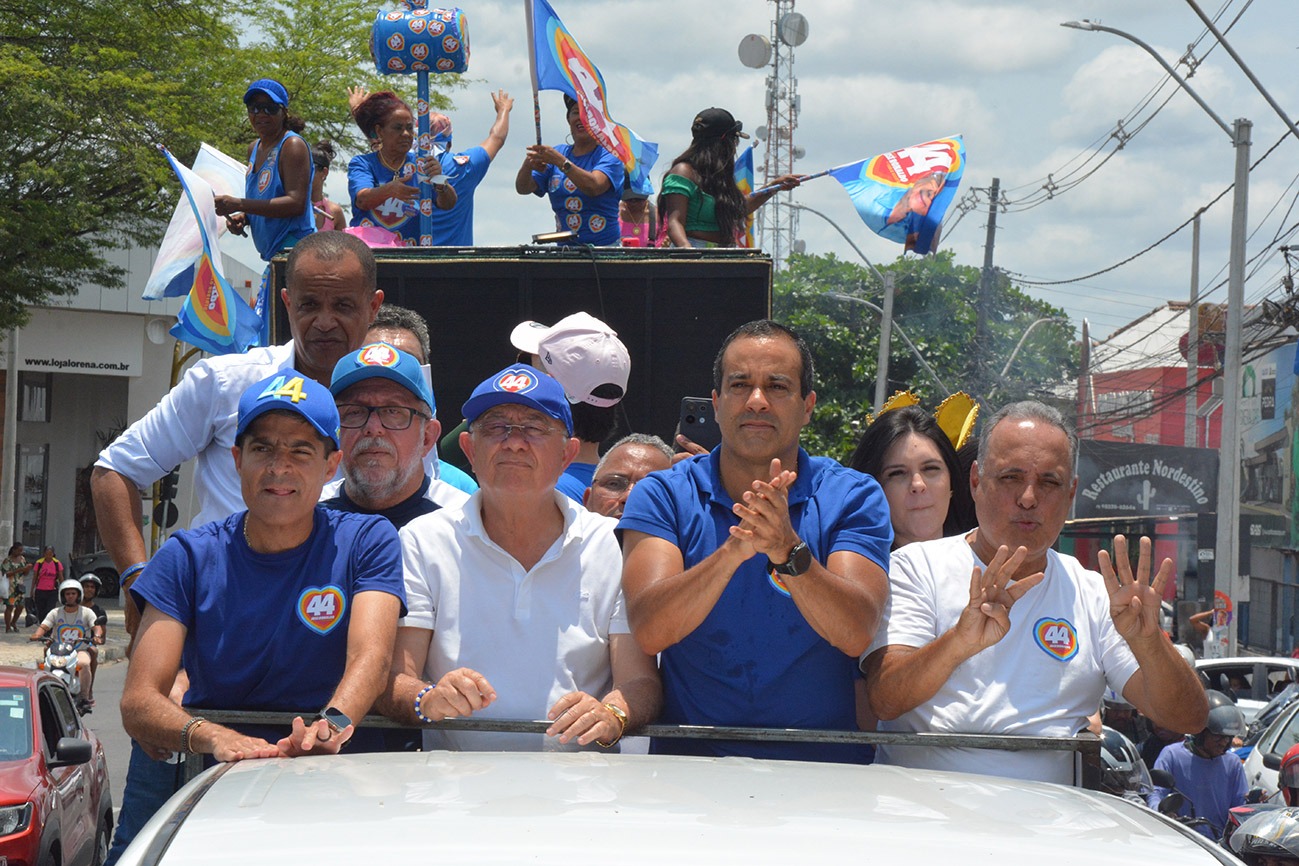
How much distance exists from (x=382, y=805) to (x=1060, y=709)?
190 cm

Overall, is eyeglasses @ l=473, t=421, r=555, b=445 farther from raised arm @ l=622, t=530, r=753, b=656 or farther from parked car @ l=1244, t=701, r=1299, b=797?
parked car @ l=1244, t=701, r=1299, b=797

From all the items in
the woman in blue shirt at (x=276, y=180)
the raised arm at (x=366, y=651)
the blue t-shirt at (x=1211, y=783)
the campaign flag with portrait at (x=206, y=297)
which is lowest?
the blue t-shirt at (x=1211, y=783)

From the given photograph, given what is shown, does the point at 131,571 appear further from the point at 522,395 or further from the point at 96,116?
the point at 96,116

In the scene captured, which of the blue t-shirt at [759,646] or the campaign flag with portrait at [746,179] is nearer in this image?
the blue t-shirt at [759,646]

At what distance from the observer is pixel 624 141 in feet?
26.1

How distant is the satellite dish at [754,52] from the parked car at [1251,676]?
8.57 meters

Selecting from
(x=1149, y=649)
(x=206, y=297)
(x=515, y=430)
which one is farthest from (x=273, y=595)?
(x=206, y=297)

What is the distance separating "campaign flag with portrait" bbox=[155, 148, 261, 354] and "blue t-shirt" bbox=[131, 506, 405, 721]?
3.78m

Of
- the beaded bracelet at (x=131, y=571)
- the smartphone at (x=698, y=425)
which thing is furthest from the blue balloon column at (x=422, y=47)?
the beaded bracelet at (x=131, y=571)

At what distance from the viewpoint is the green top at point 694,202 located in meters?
7.80

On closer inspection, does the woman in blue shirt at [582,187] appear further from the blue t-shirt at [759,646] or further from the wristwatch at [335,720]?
the wristwatch at [335,720]

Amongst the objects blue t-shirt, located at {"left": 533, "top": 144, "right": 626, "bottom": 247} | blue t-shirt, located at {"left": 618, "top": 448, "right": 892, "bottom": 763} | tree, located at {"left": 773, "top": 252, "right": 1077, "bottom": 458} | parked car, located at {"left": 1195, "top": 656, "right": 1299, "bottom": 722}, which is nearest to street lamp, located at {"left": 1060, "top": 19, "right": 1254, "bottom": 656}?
parked car, located at {"left": 1195, "top": 656, "right": 1299, "bottom": 722}

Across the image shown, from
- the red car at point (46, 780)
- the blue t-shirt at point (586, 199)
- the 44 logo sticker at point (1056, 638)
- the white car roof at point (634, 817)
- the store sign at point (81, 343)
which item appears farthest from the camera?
the store sign at point (81, 343)

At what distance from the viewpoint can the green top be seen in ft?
25.6
